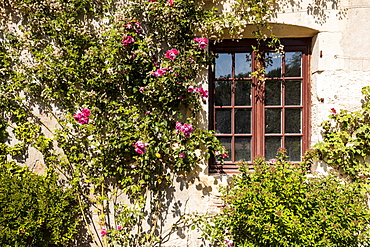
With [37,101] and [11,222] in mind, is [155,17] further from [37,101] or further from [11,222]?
[11,222]

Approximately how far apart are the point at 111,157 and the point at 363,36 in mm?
3325

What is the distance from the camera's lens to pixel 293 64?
3.61 meters

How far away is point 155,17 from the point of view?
3363 millimetres

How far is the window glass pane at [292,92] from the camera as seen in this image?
11.8 ft

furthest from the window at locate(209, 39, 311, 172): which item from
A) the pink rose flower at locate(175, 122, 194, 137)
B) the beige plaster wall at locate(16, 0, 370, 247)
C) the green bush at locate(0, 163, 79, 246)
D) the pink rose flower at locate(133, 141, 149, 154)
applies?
the green bush at locate(0, 163, 79, 246)

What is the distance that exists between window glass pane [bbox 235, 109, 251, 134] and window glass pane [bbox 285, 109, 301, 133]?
0.48m

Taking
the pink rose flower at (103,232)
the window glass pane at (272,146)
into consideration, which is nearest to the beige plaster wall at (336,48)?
the window glass pane at (272,146)

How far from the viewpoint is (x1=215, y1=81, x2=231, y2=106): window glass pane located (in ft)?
11.9

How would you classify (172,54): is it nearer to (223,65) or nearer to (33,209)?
(223,65)

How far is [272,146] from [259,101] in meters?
0.60

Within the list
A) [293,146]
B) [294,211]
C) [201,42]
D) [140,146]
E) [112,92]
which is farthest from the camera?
[293,146]

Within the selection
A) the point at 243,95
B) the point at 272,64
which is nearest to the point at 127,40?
the point at 243,95

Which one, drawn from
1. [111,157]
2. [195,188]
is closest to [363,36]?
[195,188]

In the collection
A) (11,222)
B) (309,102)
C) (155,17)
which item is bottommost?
(11,222)
